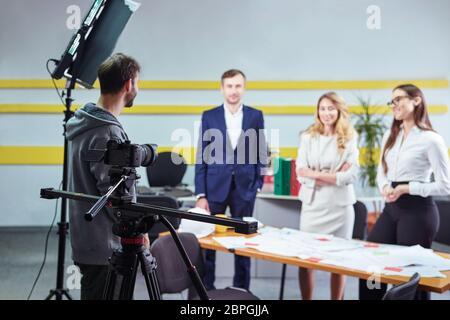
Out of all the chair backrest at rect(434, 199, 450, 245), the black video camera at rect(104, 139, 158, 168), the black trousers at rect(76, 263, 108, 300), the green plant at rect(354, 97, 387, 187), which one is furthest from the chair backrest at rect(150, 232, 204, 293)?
the green plant at rect(354, 97, 387, 187)

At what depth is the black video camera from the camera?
97 centimetres

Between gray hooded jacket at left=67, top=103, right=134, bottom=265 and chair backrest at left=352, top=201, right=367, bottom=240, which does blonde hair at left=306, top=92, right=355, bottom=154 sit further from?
gray hooded jacket at left=67, top=103, right=134, bottom=265

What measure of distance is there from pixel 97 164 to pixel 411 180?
1.61 metres

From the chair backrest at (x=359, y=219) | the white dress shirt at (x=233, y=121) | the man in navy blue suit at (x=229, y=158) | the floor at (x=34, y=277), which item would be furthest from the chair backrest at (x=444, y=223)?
the white dress shirt at (x=233, y=121)

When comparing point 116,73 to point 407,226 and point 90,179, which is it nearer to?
point 90,179

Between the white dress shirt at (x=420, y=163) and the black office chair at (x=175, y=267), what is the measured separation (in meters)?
0.99

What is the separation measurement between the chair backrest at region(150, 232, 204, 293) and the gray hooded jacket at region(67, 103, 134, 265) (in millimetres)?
375

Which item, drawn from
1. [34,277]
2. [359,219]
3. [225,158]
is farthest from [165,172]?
[359,219]

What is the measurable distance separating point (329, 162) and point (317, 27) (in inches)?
115

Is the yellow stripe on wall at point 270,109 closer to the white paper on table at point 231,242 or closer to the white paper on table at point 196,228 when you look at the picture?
the white paper on table at point 196,228

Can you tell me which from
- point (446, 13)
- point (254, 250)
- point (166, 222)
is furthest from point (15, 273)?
point (446, 13)

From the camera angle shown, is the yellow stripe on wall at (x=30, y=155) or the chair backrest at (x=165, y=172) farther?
the chair backrest at (x=165, y=172)

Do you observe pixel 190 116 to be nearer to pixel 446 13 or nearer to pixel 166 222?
pixel 446 13

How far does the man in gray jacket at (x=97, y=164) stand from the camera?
1535 millimetres
